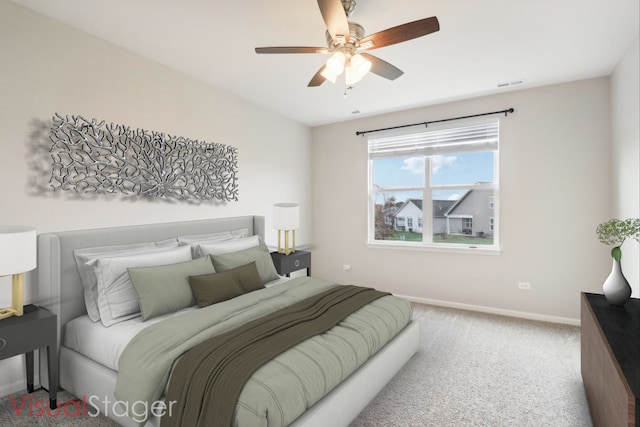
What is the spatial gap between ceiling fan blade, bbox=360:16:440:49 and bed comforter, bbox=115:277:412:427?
185cm

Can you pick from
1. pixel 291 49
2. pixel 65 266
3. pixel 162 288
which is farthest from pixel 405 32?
pixel 65 266

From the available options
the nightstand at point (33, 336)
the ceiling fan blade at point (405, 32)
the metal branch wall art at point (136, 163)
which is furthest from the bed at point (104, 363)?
the ceiling fan blade at point (405, 32)

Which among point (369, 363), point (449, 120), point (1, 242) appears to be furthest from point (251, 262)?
point (449, 120)

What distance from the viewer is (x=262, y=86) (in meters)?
3.66

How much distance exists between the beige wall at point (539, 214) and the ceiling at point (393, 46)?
13.4 inches

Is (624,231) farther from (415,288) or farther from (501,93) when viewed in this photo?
(415,288)

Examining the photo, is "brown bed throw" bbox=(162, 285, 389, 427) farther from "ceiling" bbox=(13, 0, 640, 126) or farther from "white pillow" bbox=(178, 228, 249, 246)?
"ceiling" bbox=(13, 0, 640, 126)

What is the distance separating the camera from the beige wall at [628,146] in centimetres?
263

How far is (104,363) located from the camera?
2045 mm

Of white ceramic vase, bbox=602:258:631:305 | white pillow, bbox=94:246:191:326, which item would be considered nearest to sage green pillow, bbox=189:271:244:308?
white pillow, bbox=94:246:191:326

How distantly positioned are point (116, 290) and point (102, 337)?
341mm

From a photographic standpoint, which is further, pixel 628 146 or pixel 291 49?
pixel 628 146

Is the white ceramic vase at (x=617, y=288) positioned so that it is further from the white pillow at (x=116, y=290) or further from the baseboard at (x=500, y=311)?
the white pillow at (x=116, y=290)

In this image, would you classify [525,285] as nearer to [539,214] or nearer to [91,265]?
[539,214]
